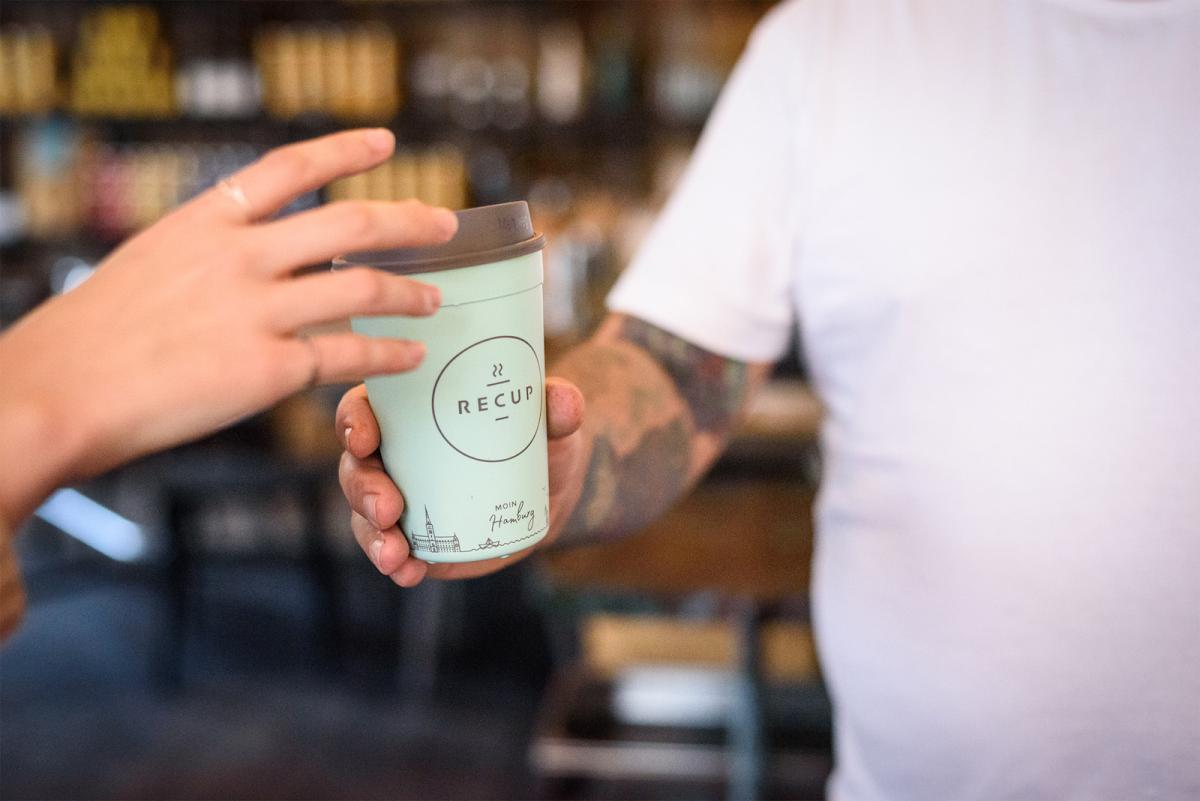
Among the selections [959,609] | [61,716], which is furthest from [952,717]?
[61,716]

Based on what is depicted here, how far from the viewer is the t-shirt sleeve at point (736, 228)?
0.97 meters

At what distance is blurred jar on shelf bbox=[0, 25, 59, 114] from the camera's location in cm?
418

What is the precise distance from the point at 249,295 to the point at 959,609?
60 cm

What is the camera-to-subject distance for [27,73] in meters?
4.19

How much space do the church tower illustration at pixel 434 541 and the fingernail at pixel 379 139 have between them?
208 mm

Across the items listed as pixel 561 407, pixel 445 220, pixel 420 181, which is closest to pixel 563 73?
pixel 420 181

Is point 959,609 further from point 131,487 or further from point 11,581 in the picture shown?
point 131,487

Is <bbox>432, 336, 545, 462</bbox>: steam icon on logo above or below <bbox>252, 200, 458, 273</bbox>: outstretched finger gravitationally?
below

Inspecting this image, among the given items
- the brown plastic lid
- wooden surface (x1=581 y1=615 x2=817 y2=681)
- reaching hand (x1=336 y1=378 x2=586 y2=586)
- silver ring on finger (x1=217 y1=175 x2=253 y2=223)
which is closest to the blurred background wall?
wooden surface (x1=581 y1=615 x2=817 y2=681)

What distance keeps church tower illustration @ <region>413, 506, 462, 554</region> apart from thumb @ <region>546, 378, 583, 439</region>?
0.10 m

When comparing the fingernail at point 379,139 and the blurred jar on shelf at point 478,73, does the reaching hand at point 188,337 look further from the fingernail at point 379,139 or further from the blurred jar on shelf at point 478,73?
the blurred jar on shelf at point 478,73

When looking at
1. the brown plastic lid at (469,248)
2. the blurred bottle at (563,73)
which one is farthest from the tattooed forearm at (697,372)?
the blurred bottle at (563,73)

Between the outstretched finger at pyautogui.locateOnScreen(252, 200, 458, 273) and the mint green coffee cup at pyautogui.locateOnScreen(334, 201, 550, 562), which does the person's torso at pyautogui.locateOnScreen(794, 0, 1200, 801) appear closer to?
the mint green coffee cup at pyautogui.locateOnScreen(334, 201, 550, 562)

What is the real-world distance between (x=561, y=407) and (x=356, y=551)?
3.60 metres
